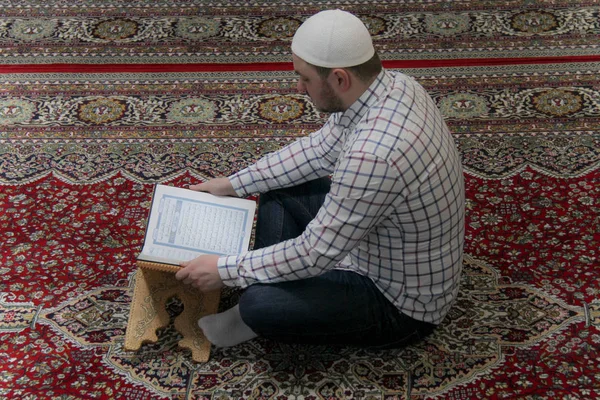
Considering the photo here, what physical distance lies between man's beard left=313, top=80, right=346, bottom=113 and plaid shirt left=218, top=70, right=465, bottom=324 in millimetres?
25

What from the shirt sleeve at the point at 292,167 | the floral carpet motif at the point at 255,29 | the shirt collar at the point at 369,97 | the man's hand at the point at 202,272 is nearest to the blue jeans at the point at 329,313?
the man's hand at the point at 202,272

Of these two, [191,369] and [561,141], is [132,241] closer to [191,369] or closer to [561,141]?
[191,369]

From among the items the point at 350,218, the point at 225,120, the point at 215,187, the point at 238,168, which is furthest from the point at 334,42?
the point at 225,120

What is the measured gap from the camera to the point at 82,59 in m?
3.30

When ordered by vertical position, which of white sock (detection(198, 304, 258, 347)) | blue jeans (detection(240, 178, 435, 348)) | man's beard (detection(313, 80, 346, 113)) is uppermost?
man's beard (detection(313, 80, 346, 113))

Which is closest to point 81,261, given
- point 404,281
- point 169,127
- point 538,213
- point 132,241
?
point 132,241

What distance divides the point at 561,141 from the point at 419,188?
4.38ft

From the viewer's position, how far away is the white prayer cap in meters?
1.67

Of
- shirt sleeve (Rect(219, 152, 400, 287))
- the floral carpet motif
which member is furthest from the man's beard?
the floral carpet motif

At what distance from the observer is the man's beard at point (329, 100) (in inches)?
68.3

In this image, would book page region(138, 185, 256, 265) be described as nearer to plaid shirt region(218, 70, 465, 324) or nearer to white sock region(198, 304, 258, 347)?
plaid shirt region(218, 70, 465, 324)

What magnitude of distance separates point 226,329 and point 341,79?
0.81 meters

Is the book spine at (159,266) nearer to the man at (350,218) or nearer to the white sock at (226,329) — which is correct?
the man at (350,218)

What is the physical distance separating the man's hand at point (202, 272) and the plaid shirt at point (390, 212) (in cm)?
2
